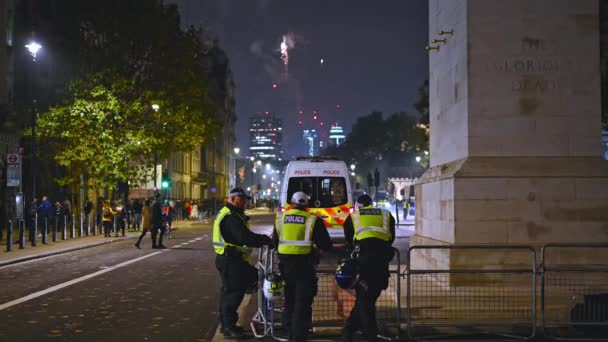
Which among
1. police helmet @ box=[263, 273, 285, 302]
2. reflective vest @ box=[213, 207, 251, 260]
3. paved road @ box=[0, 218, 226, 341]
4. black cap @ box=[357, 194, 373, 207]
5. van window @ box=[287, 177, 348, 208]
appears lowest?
paved road @ box=[0, 218, 226, 341]

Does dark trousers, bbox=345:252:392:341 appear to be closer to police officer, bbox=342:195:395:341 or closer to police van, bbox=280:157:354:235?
police officer, bbox=342:195:395:341

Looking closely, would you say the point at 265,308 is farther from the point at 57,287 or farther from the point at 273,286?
the point at 57,287

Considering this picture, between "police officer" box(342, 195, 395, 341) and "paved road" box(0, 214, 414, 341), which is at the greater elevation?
"police officer" box(342, 195, 395, 341)

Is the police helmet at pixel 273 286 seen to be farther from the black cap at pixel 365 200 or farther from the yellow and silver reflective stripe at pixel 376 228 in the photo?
the black cap at pixel 365 200

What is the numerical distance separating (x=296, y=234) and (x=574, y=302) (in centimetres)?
376

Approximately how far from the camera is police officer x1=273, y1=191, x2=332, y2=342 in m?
8.92

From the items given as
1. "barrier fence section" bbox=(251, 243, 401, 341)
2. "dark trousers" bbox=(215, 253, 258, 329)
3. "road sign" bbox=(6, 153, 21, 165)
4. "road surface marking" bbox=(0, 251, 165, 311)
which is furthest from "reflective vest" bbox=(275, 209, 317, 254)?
"road sign" bbox=(6, 153, 21, 165)

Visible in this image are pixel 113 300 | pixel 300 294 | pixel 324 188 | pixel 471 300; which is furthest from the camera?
pixel 324 188

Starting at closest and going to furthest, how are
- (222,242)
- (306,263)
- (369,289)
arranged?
(306,263)
(369,289)
(222,242)

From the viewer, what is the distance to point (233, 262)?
393 inches

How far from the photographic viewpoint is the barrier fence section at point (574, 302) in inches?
393

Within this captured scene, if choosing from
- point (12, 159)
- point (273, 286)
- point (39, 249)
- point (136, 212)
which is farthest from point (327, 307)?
point (136, 212)

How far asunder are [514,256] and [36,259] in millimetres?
15655

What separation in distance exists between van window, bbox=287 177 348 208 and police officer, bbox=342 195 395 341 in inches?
546
